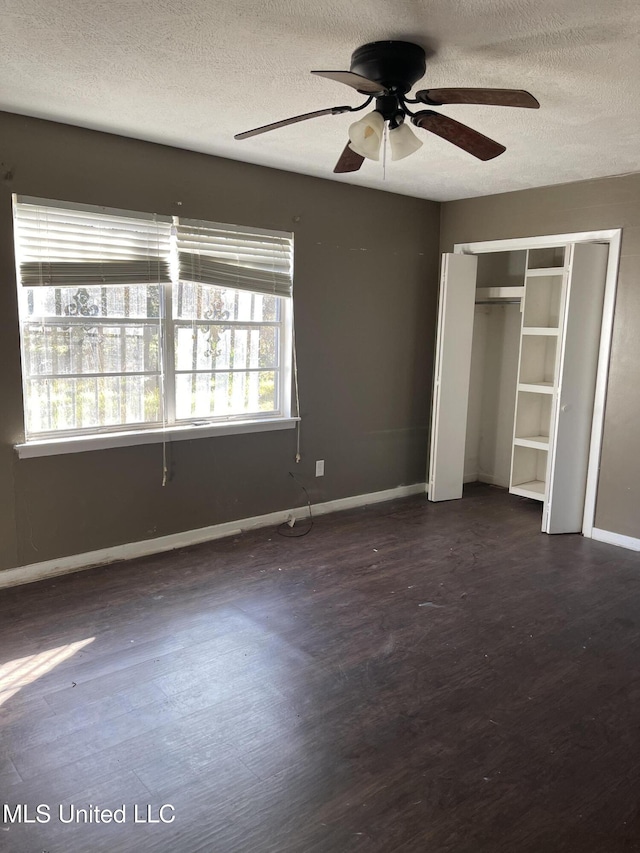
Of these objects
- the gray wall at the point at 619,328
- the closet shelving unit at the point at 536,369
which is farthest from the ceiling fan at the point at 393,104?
the closet shelving unit at the point at 536,369

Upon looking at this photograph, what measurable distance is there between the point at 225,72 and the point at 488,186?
2650 mm

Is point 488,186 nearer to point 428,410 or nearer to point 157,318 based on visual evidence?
point 428,410

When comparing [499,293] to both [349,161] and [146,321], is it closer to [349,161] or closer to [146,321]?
[349,161]

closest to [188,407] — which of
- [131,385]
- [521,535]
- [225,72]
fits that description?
[131,385]

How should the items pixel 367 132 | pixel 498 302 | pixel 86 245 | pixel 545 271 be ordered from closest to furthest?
pixel 367 132, pixel 86 245, pixel 545 271, pixel 498 302

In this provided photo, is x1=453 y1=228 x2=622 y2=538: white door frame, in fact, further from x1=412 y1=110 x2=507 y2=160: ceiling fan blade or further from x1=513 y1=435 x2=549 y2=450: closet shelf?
x1=412 y1=110 x2=507 y2=160: ceiling fan blade

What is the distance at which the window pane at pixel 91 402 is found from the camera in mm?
3516

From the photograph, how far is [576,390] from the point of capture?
439 cm

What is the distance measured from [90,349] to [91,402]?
312 mm

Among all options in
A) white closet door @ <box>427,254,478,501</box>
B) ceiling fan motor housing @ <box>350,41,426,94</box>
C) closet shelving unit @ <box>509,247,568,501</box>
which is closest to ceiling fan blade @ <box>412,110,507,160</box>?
ceiling fan motor housing @ <box>350,41,426,94</box>

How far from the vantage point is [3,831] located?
1819 millimetres

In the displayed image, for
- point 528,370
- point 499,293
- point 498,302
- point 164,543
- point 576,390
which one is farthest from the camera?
point 498,302

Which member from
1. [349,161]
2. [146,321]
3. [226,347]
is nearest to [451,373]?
[226,347]

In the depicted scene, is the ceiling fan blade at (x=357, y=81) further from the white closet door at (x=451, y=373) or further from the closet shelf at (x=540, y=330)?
the closet shelf at (x=540, y=330)
